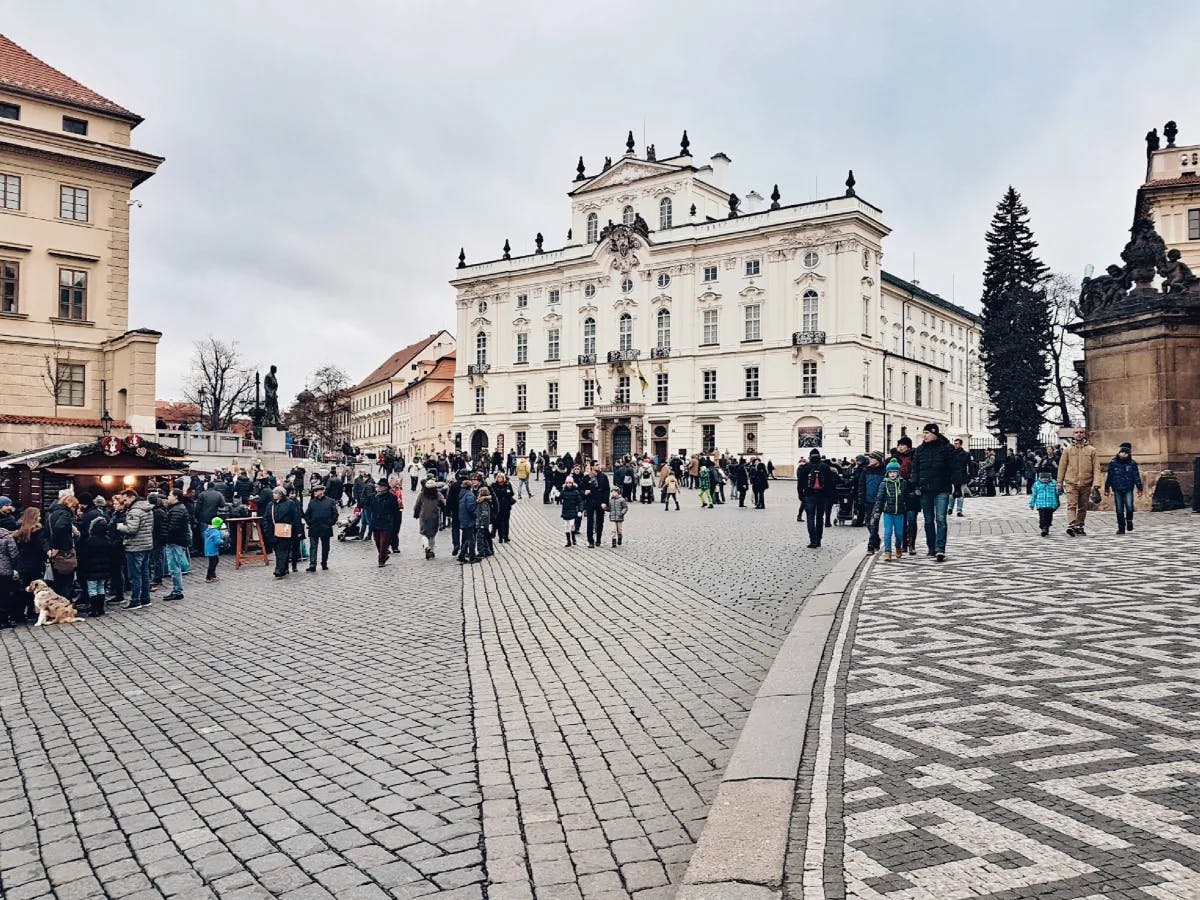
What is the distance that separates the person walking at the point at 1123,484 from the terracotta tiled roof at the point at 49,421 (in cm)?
3188

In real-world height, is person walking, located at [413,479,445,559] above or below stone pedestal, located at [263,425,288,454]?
below

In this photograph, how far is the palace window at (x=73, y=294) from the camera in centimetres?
3609

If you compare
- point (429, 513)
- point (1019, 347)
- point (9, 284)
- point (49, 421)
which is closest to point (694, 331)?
point (1019, 347)

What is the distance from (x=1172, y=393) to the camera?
18578 millimetres

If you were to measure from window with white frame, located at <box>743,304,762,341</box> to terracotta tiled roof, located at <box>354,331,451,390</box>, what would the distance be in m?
61.6

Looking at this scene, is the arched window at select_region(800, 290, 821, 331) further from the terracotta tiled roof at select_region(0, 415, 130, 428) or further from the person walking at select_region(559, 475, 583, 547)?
the person walking at select_region(559, 475, 583, 547)

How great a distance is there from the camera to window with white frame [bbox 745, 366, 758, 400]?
6588 centimetres

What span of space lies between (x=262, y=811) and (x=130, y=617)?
923 cm

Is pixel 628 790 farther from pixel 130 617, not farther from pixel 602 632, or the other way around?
pixel 130 617

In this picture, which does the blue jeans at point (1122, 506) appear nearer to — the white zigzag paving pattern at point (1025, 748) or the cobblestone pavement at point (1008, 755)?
the white zigzag paving pattern at point (1025, 748)

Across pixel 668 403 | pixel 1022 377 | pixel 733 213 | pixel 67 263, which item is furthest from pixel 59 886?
pixel 733 213

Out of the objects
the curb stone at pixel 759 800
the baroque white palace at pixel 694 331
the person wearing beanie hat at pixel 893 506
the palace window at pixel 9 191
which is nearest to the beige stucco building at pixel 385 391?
the baroque white palace at pixel 694 331

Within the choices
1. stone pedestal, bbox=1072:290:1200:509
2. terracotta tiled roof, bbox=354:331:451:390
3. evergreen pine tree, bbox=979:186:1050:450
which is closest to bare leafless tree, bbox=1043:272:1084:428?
evergreen pine tree, bbox=979:186:1050:450

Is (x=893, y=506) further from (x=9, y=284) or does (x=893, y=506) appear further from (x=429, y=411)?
(x=429, y=411)
